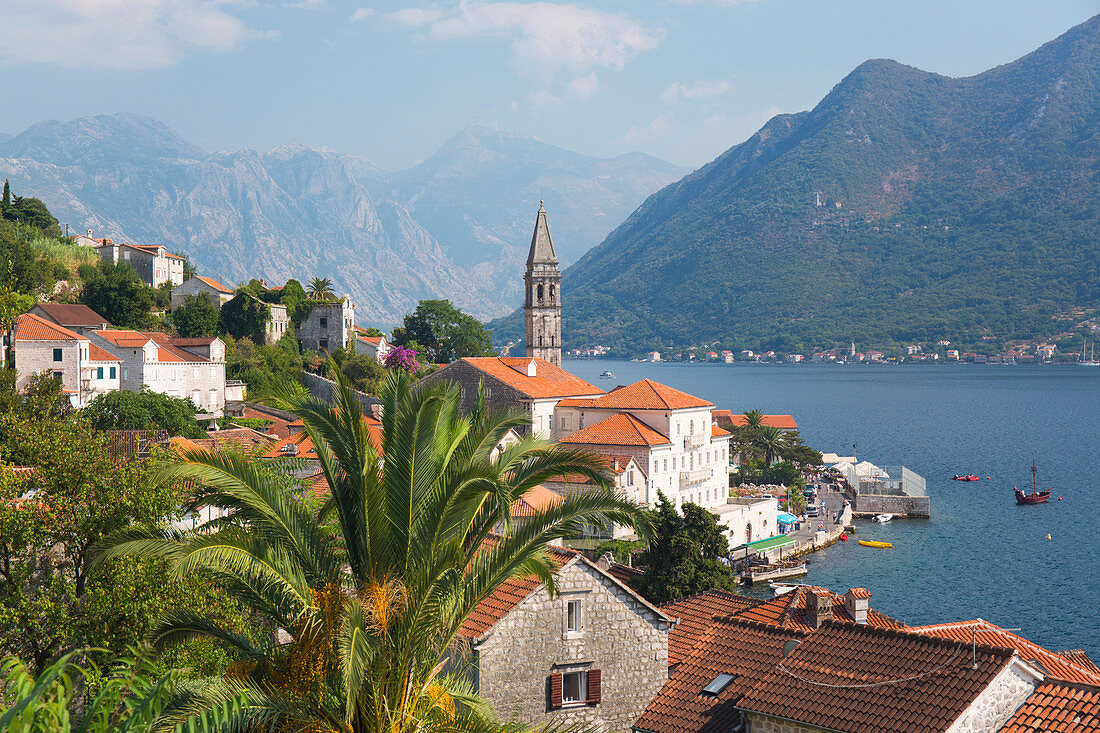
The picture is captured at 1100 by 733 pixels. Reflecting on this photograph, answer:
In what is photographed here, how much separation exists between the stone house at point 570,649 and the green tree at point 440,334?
3055 inches

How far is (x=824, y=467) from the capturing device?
96250mm

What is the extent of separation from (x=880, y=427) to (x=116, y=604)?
144862 millimetres

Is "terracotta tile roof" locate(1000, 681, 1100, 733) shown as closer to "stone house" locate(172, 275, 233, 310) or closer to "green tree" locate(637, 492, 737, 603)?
"green tree" locate(637, 492, 737, 603)

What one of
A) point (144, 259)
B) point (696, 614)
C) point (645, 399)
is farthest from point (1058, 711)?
point (144, 259)

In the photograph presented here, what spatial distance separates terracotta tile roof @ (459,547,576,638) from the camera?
1717 centimetres

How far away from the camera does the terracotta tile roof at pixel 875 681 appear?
14516 mm

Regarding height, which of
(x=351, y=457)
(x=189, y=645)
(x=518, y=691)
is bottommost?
(x=518, y=691)

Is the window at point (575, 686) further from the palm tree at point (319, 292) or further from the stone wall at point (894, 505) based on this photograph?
the palm tree at point (319, 292)

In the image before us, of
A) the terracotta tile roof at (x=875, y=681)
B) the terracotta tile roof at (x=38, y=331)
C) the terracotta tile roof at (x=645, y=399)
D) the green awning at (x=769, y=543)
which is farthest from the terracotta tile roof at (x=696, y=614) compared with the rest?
the terracotta tile roof at (x=38, y=331)

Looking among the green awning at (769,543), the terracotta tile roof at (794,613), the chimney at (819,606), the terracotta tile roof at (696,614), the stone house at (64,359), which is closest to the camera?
the terracotta tile roof at (696,614)

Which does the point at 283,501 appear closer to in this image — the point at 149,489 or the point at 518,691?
the point at 149,489

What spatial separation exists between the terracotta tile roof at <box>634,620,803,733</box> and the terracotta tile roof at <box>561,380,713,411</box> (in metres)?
45.3

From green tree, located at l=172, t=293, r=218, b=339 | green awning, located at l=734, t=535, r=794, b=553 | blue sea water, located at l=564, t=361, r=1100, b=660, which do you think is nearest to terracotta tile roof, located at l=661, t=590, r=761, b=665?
blue sea water, located at l=564, t=361, r=1100, b=660

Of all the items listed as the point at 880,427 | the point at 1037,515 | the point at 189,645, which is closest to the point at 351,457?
the point at 189,645
